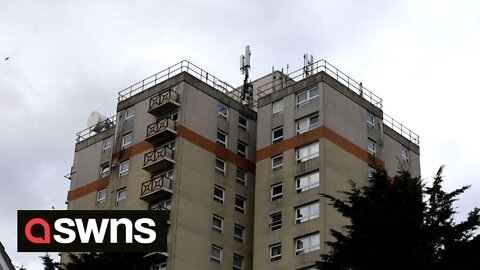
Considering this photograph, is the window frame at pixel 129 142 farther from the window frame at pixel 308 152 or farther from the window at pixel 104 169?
the window frame at pixel 308 152

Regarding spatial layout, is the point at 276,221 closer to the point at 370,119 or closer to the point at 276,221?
the point at 276,221

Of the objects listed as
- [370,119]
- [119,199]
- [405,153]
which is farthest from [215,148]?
[405,153]

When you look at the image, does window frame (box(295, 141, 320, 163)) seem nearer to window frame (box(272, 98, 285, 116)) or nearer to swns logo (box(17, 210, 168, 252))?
window frame (box(272, 98, 285, 116))

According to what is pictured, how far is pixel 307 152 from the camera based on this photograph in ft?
238

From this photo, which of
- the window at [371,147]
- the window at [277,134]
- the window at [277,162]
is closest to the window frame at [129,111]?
the window at [277,134]

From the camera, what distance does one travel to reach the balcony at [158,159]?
7181 cm

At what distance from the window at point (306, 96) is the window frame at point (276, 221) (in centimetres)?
877

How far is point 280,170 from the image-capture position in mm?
73562

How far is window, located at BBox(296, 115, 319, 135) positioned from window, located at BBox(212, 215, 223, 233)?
8.51 metres

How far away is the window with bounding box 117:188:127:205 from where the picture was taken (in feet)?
246

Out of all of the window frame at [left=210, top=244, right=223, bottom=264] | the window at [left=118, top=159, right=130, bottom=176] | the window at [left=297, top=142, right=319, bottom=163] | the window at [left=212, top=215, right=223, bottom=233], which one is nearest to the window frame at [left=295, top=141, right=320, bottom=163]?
the window at [left=297, top=142, right=319, bottom=163]

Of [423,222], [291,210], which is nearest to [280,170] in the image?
[291,210]

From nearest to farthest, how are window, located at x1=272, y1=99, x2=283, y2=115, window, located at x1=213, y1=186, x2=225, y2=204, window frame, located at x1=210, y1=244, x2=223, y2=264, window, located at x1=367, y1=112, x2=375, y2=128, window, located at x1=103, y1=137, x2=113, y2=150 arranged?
window frame, located at x1=210, y1=244, x2=223, y2=264, window, located at x1=213, y1=186, x2=225, y2=204, window, located at x1=272, y1=99, x2=283, y2=115, window, located at x1=367, y1=112, x2=375, y2=128, window, located at x1=103, y1=137, x2=113, y2=150

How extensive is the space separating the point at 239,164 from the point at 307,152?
21.0ft
